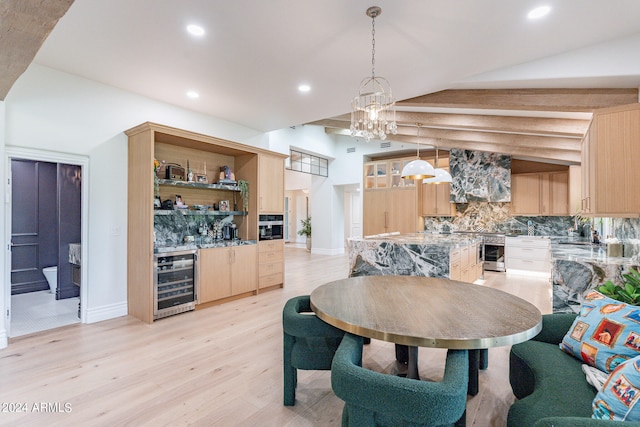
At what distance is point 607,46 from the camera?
2.66 m

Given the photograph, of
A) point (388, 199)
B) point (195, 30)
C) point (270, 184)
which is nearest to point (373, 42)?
point (195, 30)

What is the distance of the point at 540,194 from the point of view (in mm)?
6602

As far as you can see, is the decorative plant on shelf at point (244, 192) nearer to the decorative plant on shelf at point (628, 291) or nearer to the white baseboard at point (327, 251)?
the decorative plant on shelf at point (628, 291)

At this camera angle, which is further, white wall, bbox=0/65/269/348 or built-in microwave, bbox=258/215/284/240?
built-in microwave, bbox=258/215/284/240

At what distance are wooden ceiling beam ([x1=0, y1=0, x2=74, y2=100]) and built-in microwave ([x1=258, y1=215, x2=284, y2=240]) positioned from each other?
10.9ft

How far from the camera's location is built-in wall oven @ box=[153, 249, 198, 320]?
3.71 metres

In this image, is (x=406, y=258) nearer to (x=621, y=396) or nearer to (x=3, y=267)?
(x=621, y=396)

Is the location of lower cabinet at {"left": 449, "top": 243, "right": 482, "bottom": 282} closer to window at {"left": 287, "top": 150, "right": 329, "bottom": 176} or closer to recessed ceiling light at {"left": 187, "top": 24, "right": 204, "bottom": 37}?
recessed ceiling light at {"left": 187, "top": 24, "right": 204, "bottom": 37}

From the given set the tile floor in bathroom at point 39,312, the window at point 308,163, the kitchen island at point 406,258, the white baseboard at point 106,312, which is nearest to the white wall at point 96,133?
the white baseboard at point 106,312

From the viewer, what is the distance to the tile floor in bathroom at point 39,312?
3.44 metres

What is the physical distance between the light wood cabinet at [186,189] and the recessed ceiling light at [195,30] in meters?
1.41

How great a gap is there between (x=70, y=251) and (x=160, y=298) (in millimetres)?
1799

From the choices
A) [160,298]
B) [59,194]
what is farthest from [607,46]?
[59,194]

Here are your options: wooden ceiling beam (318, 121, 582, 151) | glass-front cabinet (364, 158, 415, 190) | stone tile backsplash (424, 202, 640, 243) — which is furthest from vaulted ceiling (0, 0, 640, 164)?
glass-front cabinet (364, 158, 415, 190)
